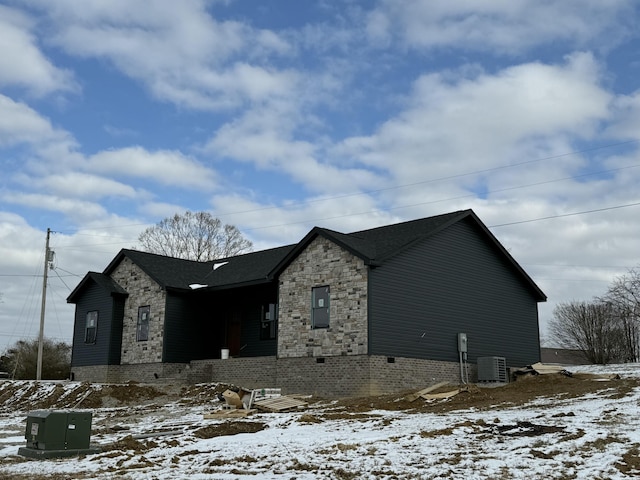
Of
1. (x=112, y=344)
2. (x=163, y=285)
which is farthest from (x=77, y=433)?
(x=112, y=344)

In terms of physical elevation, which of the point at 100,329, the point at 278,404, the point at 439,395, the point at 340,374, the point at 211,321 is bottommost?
the point at 278,404

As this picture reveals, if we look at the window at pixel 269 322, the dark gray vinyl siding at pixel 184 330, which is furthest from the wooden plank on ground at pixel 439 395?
the dark gray vinyl siding at pixel 184 330

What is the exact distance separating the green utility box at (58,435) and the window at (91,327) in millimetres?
20288

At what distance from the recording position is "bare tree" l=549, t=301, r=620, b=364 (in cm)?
5320

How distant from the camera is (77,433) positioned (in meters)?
14.8

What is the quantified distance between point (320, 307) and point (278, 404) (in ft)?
16.7

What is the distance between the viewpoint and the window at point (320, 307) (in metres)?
25.6

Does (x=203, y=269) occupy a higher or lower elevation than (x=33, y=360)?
higher

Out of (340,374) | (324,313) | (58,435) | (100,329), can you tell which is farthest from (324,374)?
(100,329)

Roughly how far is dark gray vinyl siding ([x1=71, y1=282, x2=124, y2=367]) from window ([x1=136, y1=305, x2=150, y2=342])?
1.43 metres

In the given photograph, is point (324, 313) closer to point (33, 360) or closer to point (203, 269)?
point (203, 269)

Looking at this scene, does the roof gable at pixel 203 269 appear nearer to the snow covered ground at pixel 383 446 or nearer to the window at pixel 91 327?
the window at pixel 91 327

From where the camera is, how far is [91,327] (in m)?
35.1

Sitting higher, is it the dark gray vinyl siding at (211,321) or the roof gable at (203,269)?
the roof gable at (203,269)
